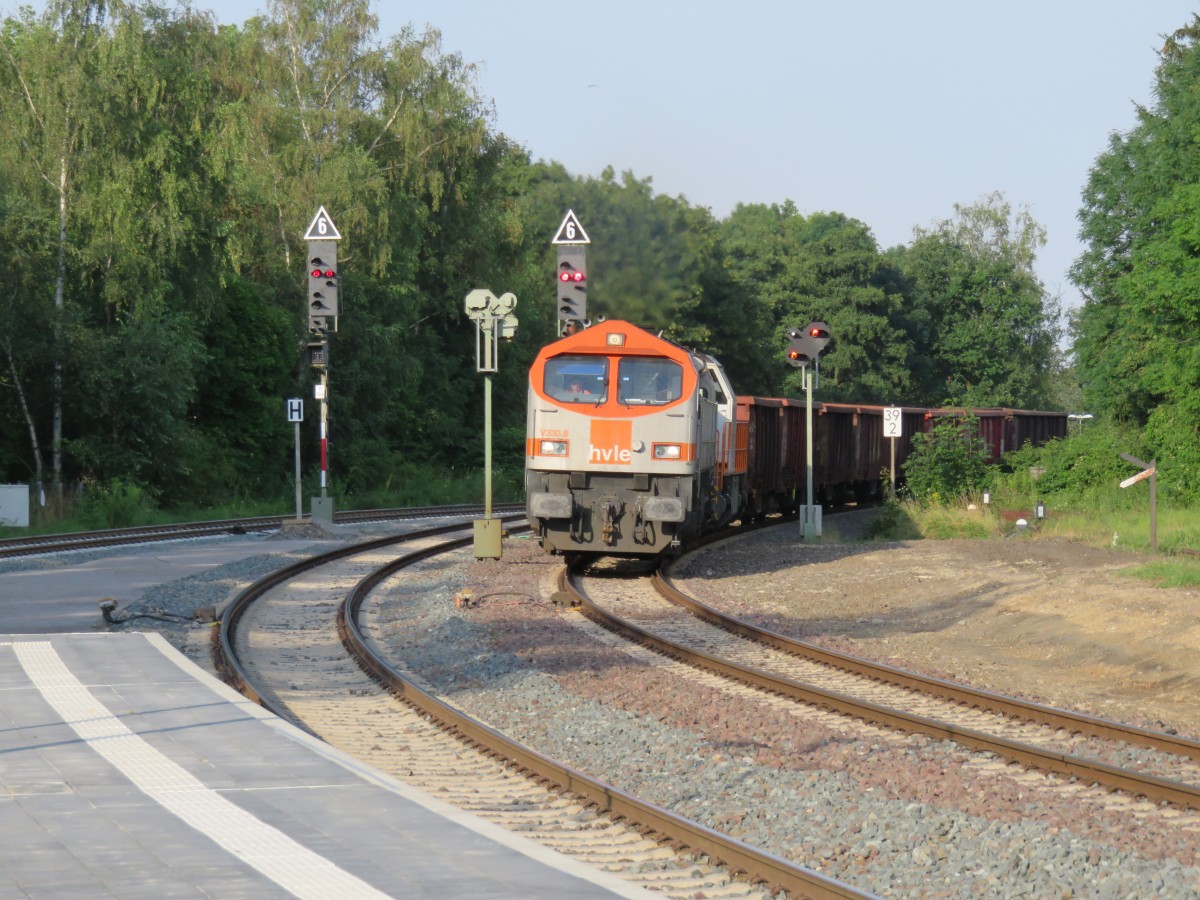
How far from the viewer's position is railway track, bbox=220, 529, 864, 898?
668 cm

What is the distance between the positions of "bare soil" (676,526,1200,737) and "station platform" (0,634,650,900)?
19.3ft

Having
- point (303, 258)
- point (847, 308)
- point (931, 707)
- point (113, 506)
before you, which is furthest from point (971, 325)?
point (931, 707)

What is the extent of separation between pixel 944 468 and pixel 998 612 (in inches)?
658

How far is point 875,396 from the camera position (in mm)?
76375

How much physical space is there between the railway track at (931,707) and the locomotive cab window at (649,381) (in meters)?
3.68

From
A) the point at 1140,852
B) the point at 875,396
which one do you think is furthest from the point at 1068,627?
the point at 875,396

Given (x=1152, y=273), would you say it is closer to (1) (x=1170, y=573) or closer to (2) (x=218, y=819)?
(1) (x=1170, y=573)

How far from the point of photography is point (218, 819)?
23.1 ft

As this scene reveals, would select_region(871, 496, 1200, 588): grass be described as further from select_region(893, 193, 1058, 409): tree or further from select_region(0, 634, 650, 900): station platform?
select_region(893, 193, 1058, 409): tree

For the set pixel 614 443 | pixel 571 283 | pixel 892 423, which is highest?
pixel 571 283

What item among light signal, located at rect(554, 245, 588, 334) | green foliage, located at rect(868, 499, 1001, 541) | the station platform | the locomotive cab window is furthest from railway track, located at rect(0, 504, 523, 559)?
the station platform

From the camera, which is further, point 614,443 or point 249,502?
point 249,502

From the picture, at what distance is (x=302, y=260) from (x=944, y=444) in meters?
22.9

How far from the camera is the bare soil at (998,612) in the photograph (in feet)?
41.9
